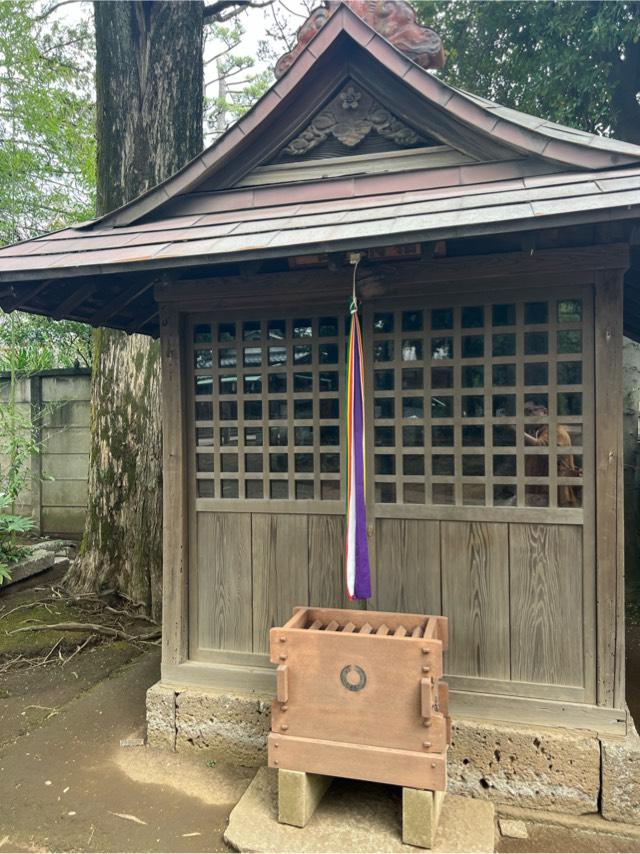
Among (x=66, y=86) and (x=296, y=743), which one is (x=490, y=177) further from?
(x=66, y=86)

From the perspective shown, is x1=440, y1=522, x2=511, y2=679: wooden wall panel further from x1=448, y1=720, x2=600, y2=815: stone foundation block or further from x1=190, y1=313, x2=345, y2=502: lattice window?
x1=190, y1=313, x2=345, y2=502: lattice window

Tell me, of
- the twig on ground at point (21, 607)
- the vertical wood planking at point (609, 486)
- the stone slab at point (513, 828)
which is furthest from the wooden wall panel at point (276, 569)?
the twig on ground at point (21, 607)

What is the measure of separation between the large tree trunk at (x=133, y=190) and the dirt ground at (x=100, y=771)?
130 centimetres

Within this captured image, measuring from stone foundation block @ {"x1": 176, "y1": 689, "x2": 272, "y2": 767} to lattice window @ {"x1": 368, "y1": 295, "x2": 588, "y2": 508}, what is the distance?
5.56 feet

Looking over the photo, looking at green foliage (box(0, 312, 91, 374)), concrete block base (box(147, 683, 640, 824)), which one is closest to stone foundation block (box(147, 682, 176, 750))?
concrete block base (box(147, 683, 640, 824))

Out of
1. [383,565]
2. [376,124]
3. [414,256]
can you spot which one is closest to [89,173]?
[376,124]

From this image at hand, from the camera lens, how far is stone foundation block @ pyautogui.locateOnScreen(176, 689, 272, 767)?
13.1 ft

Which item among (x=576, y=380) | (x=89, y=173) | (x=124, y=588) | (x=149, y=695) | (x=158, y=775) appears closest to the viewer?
(x=576, y=380)

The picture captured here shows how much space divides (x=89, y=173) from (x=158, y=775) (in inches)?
389

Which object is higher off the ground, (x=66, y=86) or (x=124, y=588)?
(x=66, y=86)

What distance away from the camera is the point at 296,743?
328 centimetres

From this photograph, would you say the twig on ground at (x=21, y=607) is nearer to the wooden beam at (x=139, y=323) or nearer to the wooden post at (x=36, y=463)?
the wooden post at (x=36, y=463)

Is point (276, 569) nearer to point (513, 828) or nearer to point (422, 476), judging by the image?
point (422, 476)

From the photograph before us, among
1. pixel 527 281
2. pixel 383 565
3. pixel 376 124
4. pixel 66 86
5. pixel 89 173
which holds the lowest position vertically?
pixel 383 565
